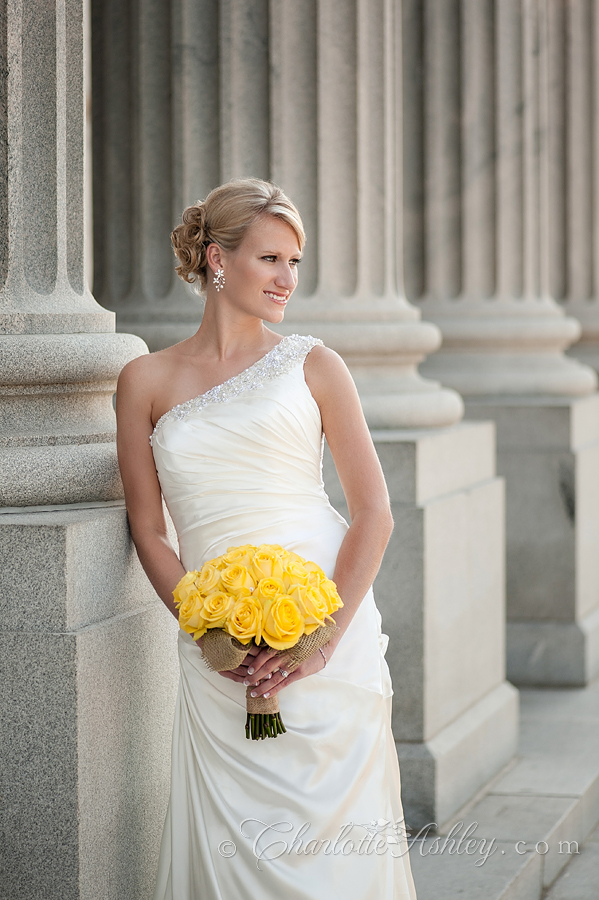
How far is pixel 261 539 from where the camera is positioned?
5285mm

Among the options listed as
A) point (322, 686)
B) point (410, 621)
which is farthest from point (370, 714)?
point (410, 621)

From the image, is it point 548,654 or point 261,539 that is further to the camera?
point 548,654

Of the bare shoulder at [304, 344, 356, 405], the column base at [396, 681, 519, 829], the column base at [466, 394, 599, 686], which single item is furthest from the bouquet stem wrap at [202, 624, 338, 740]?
the column base at [466, 394, 599, 686]

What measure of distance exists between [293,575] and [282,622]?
20cm

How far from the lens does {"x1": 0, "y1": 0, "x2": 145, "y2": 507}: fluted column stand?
5.54 m

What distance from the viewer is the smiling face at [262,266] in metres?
5.33

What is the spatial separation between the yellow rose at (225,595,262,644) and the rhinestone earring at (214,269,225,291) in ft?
4.92

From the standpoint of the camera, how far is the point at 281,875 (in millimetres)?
5059

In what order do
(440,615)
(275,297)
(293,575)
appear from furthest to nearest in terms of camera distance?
1. (440,615)
2. (275,297)
3. (293,575)

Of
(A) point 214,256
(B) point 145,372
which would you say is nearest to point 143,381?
(B) point 145,372

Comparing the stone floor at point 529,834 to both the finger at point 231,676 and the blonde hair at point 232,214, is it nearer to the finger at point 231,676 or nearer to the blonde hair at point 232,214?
the finger at point 231,676

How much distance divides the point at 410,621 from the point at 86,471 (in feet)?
9.98

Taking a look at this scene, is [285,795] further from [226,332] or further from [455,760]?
A: [455,760]

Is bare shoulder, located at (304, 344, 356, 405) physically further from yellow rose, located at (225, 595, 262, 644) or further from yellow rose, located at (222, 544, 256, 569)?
yellow rose, located at (225, 595, 262, 644)
